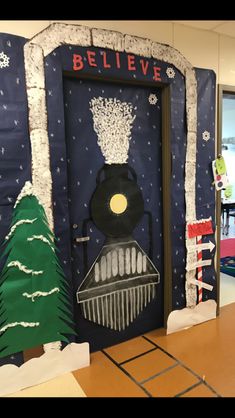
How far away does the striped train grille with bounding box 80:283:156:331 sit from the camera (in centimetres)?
221

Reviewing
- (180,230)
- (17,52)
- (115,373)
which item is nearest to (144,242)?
(180,230)

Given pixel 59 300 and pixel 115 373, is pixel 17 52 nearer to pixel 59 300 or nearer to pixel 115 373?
pixel 59 300

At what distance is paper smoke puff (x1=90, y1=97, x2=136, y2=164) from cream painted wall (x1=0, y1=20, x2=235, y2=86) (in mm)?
473

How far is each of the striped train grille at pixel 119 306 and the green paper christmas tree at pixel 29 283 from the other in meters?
0.31

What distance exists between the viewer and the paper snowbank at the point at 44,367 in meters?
1.82

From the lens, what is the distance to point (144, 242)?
239cm

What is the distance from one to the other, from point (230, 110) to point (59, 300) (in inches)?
208

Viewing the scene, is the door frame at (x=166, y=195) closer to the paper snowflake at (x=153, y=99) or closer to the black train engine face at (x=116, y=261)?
the paper snowflake at (x=153, y=99)

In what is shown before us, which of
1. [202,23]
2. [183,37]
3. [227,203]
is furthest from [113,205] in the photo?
[227,203]

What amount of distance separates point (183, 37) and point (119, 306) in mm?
2122

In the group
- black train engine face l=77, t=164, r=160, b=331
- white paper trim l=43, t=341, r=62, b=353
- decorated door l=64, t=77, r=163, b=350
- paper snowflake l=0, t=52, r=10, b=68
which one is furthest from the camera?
black train engine face l=77, t=164, r=160, b=331

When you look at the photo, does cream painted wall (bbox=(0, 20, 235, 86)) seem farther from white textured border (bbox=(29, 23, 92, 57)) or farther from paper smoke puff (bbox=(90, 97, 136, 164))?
paper smoke puff (bbox=(90, 97, 136, 164))

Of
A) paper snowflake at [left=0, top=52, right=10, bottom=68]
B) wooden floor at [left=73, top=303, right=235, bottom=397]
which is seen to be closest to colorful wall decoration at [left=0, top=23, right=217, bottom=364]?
paper snowflake at [left=0, top=52, right=10, bottom=68]

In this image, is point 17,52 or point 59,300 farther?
point 59,300
